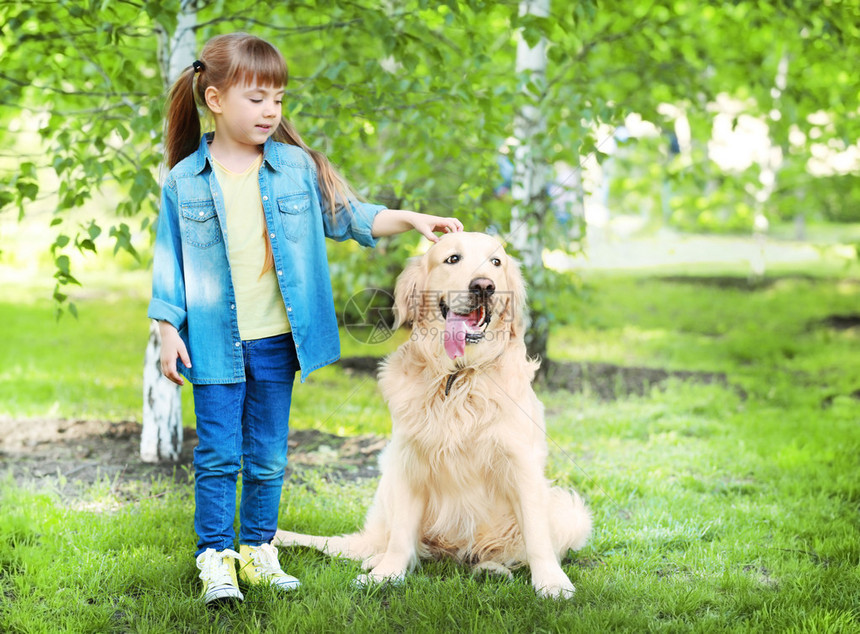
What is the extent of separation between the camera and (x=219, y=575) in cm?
255

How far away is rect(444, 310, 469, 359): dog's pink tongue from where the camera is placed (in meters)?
2.69

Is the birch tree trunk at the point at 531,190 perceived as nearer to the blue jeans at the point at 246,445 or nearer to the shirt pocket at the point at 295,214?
the shirt pocket at the point at 295,214

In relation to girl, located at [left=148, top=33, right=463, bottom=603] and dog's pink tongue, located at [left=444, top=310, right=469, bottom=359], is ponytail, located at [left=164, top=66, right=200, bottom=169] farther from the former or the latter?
dog's pink tongue, located at [left=444, top=310, right=469, bottom=359]

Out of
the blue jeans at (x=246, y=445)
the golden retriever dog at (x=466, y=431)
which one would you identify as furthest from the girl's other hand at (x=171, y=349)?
the golden retriever dog at (x=466, y=431)

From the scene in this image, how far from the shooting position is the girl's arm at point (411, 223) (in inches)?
104

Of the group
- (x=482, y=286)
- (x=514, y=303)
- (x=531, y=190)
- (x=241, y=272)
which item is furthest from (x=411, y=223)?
(x=531, y=190)

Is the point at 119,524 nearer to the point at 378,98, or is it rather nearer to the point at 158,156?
the point at 158,156

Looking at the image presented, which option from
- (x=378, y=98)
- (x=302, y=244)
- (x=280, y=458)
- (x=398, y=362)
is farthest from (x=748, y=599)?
(x=378, y=98)

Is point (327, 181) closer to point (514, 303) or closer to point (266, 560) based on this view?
point (514, 303)

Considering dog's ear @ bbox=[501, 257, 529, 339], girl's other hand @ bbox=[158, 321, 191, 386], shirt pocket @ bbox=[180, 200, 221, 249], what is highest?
shirt pocket @ bbox=[180, 200, 221, 249]

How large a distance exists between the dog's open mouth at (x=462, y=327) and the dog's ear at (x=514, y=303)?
10 centimetres

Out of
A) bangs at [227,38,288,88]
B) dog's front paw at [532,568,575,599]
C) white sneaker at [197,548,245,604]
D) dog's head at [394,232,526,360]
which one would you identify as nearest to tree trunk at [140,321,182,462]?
white sneaker at [197,548,245,604]

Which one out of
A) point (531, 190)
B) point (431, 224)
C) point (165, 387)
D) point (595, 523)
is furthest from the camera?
point (531, 190)

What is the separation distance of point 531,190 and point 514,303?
2.94 metres
